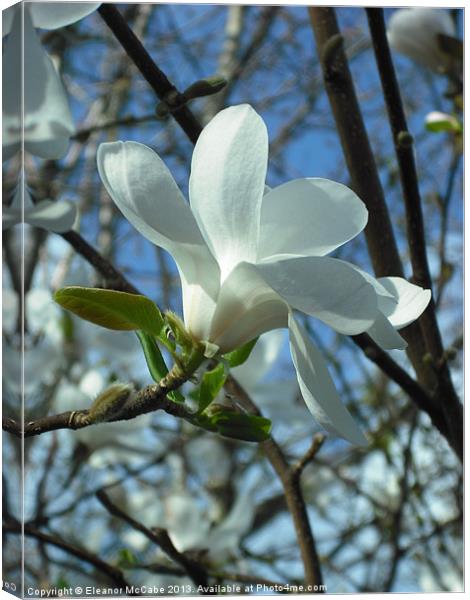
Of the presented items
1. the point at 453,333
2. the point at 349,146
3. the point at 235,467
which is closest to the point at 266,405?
the point at 453,333

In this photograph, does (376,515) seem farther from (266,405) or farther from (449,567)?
(266,405)

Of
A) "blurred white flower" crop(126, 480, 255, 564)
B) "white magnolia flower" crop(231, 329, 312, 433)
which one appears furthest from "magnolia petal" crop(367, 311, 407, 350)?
"blurred white flower" crop(126, 480, 255, 564)

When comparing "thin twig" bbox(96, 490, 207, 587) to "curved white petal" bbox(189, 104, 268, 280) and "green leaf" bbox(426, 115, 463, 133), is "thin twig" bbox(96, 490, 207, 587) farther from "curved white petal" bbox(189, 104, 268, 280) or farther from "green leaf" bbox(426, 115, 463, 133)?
"green leaf" bbox(426, 115, 463, 133)

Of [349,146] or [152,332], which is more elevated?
[349,146]

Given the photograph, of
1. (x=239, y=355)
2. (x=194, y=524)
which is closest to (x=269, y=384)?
(x=194, y=524)

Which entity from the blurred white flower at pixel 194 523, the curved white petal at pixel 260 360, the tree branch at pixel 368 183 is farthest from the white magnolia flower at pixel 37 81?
the blurred white flower at pixel 194 523

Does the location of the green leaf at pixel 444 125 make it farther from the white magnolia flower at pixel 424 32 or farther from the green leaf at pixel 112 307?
the green leaf at pixel 112 307

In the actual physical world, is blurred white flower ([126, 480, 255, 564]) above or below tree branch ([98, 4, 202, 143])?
above
